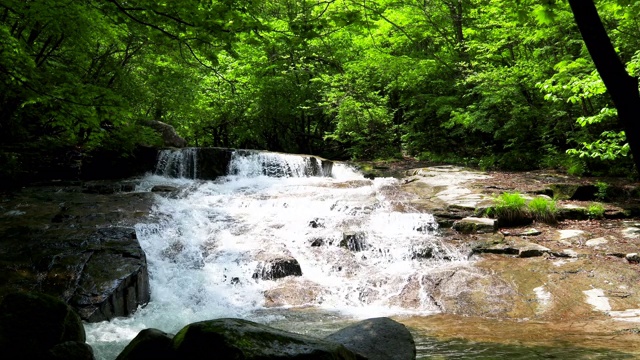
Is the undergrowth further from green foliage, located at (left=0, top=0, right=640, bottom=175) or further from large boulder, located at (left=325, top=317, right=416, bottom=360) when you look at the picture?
large boulder, located at (left=325, top=317, right=416, bottom=360)

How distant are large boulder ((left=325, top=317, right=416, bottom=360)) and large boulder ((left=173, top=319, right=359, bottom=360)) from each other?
0.92 m

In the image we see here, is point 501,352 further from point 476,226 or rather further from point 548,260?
point 476,226

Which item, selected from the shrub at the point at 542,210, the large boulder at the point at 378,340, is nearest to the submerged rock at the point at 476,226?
the shrub at the point at 542,210

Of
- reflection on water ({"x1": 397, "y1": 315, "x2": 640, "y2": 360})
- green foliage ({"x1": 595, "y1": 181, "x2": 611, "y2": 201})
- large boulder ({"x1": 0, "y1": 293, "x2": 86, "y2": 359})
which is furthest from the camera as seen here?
green foliage ({"x1": 595, "y1": 181, "x2": 611, "y2": 201})

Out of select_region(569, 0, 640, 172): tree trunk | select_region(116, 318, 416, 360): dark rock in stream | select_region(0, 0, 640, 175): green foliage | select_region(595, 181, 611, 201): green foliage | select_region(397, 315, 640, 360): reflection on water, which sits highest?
select_region(0, 0, 640, 175): green foliage

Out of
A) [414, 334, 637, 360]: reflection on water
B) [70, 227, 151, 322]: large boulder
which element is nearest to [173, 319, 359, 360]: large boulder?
[414, 334, 637, 360]: reflection on water

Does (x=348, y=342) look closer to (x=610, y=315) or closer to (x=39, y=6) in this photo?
(x=610, y=315)

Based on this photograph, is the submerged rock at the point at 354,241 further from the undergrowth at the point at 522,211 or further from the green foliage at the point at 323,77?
the undergrowth at the point at 522,211

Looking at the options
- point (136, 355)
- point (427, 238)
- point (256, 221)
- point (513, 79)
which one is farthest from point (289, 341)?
point (513, 79)

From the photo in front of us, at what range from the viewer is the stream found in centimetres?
664

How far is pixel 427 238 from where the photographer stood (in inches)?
397

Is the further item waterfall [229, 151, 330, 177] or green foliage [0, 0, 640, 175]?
waterfall [229, 151, 330, 177]

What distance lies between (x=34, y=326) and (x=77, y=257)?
3.96 metres

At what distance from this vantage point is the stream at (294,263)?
21.8 ft
